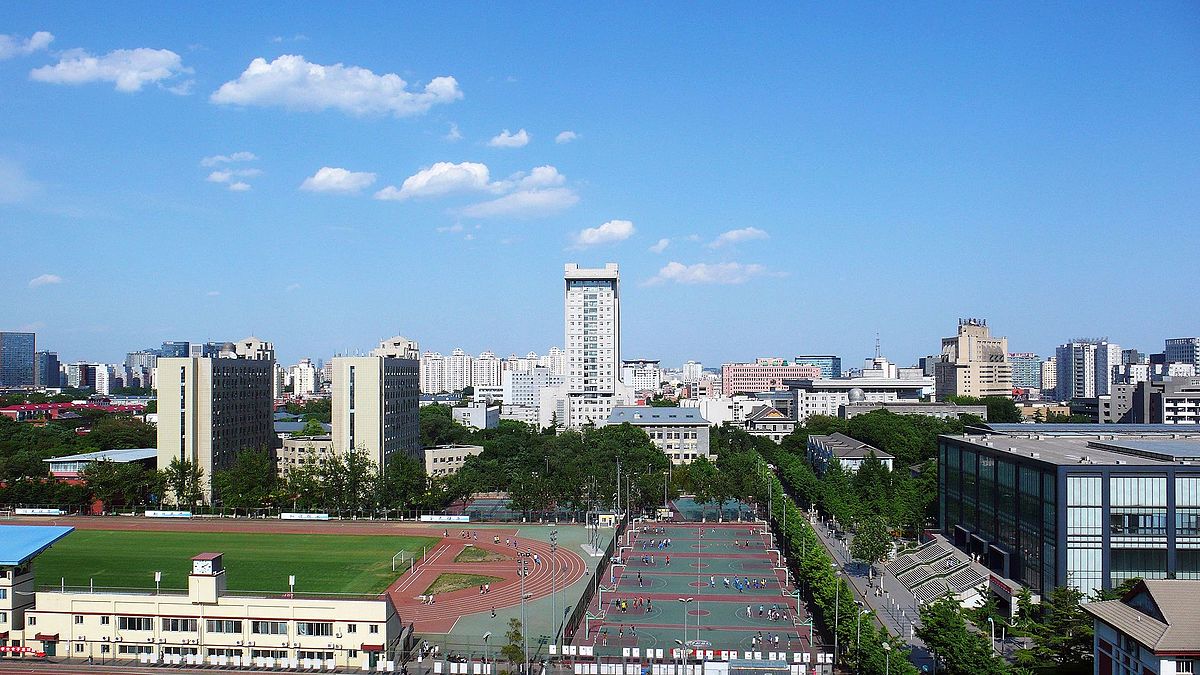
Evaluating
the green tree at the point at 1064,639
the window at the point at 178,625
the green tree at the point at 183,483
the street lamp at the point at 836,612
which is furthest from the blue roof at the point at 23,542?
the green tree at the point at 1064,639

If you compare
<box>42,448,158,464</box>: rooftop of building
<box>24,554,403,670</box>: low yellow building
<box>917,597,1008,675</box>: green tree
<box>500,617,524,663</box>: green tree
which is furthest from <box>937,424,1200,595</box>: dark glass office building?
<box>42,448,158,464</box>: rooftop of building

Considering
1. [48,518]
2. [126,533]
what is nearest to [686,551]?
[126,533]

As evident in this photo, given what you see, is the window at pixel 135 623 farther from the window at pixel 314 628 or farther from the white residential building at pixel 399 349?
the white residential building at pixel 399 349

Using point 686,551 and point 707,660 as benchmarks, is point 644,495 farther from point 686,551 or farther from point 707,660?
point 707,660

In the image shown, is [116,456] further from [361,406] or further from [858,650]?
[858,650]

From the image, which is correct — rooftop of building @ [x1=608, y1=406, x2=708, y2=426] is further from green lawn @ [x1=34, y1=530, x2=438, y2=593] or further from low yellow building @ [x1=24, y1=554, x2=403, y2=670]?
low yellow building @ [x1=24, y1=554, x2=403, y2=670]

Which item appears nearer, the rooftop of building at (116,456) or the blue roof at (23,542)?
the blue roof at (23,542)
